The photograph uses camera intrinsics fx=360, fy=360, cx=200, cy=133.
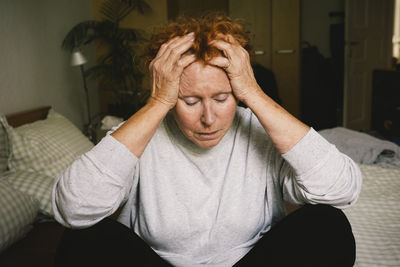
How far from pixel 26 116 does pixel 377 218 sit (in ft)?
6.94

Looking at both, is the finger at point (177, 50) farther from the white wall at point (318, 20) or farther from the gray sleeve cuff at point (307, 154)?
the white wall at point (318, 20)

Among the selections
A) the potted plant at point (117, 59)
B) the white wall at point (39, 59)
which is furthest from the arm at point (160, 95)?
the potted plant at point (117, 59)

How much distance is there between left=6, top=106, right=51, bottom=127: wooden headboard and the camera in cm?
221

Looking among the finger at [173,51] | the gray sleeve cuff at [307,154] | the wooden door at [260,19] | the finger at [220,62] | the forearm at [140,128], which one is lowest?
the gray sleeve cuff at [307,154]

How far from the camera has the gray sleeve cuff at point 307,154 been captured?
932 millimetres

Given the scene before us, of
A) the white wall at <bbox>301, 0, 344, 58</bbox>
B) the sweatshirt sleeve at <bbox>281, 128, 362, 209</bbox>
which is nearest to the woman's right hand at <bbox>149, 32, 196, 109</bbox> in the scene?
the sweatshirt sleeve at <bbox>281, 128, 362, 209</bbox>

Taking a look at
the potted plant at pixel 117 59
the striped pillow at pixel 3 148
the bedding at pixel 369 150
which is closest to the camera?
the striped pillow at pixel 3 148

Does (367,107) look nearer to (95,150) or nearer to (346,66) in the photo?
(346,66)

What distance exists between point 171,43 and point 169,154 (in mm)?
336

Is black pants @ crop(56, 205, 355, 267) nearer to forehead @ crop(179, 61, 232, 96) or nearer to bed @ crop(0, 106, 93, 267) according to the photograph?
forehead @ crop(179, 61, 232, 96)

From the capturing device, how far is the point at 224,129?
105 cm

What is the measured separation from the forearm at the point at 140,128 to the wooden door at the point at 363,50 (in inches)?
162

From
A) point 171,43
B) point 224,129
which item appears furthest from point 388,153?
point 171,43

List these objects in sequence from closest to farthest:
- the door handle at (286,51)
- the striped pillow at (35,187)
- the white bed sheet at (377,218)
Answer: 1. the white bed sheet at (377,218)
2. the striped pillow at (35,187)
3. the door handle at (286,51)
